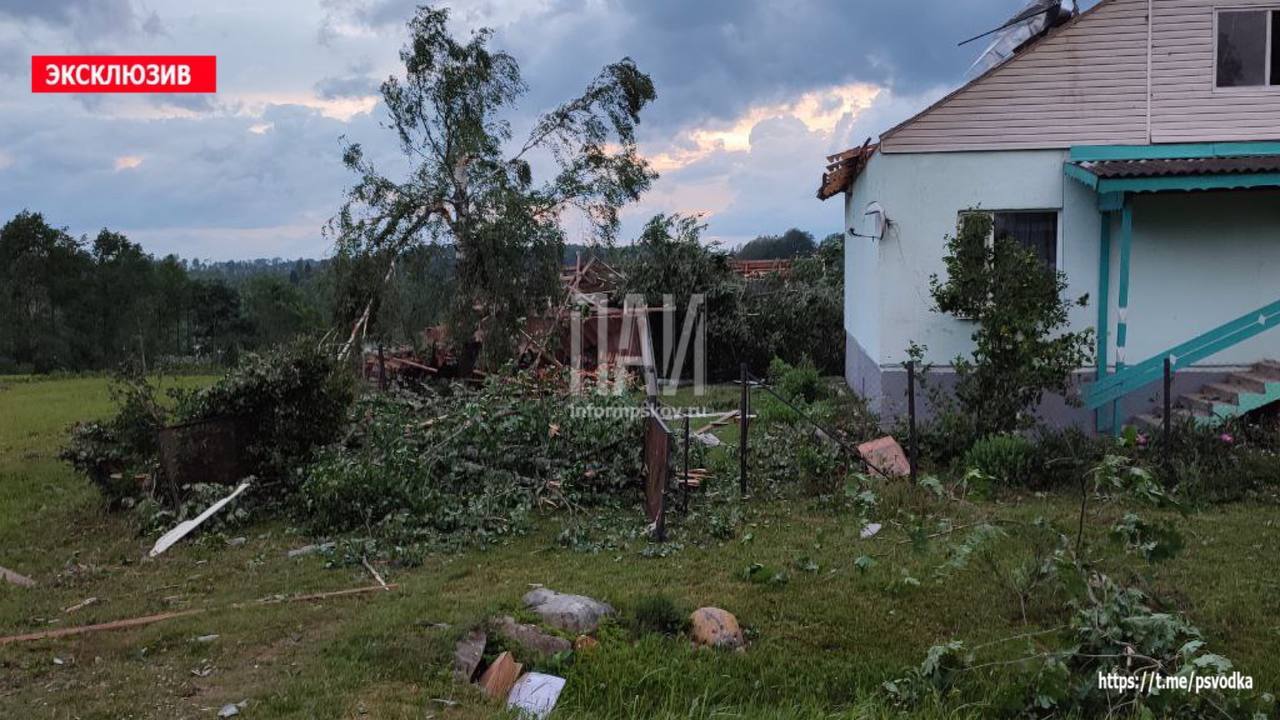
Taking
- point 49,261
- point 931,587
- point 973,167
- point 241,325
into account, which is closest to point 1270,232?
point 973,167

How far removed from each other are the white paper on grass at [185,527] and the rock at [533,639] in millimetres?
4196

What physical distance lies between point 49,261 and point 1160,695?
4364 cm

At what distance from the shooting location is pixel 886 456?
949cm

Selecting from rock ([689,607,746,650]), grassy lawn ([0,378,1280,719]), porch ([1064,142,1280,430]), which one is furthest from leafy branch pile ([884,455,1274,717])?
porch ([1064,142,1280,430])

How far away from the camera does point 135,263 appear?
40156 mm

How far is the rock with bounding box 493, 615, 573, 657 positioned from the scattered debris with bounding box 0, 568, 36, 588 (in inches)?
168

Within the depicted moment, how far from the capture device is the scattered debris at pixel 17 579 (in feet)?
22.7

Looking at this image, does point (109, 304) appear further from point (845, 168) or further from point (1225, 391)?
point (1225, 391)

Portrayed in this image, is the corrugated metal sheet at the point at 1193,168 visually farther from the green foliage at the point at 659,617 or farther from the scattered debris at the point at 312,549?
the scattered debris at the point at 312,549

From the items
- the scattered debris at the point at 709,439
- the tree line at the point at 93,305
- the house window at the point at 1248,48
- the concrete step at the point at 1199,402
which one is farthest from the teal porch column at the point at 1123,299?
the tree line at the point at 93,305

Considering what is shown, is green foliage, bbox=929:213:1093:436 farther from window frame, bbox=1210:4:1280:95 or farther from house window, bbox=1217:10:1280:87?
house window, bbox=1217:10:1280:87

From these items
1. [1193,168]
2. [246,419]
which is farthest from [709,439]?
[1193,168]

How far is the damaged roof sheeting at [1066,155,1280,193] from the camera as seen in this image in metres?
10.1

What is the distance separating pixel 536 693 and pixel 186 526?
16.5 feet
